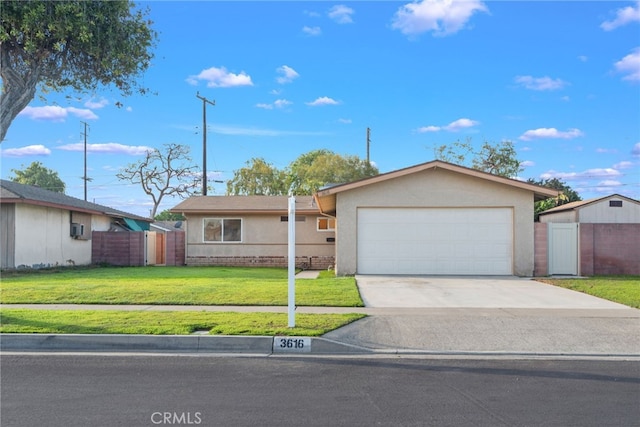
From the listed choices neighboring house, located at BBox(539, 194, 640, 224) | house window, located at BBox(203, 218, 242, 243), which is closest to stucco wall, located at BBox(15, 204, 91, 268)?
house window, located at BBox(203, 218, 242, 243)

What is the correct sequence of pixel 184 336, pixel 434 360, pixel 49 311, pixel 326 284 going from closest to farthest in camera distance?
pixel 434 360
pixel 184 336
pixel 49 311
pixel 326 284

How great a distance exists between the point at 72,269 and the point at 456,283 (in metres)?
15.5

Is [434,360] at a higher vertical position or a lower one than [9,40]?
lower

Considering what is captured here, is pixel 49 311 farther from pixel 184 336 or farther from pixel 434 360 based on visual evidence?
pixel 434 360

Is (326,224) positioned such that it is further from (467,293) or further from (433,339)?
(433,339)

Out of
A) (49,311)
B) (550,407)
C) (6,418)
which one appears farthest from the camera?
(49,311)

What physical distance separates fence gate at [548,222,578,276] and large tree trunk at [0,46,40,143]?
1583 cm

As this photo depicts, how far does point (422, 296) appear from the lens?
1268 centimetres

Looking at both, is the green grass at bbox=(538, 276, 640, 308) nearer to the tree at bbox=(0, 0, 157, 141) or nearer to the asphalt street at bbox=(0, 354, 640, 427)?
the asphalt street at bbox=(0, 354, 640, 427)

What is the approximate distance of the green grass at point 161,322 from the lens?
8211mm

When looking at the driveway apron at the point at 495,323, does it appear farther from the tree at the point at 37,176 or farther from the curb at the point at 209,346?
the tree at the point at 37,176

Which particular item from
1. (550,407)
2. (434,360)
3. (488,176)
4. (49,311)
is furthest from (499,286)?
(49,311)

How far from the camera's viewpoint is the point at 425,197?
1775 cm

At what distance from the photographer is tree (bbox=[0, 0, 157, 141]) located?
997cm
